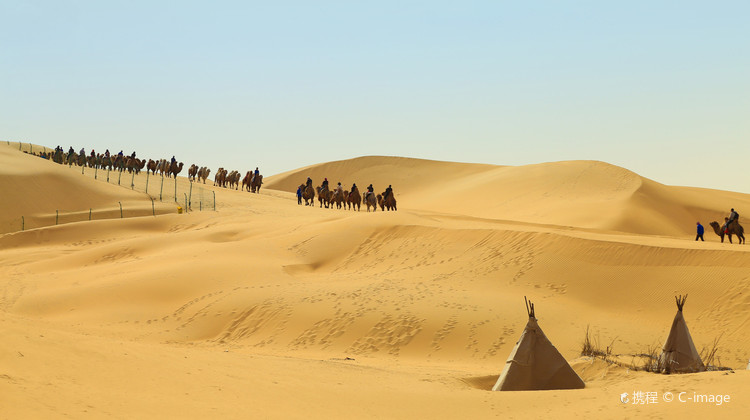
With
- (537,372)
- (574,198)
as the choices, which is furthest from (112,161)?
(537,372)

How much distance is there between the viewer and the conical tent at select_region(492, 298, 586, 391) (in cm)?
1194

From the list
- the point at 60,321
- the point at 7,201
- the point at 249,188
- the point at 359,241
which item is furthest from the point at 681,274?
the point at 249,188

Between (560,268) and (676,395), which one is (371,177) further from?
(676,395)

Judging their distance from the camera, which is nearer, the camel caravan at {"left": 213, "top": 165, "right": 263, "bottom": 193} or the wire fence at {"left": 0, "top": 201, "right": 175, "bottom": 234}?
the wire fence at {"left": 0, "top": 201, "right": 175, "bottom": 234}

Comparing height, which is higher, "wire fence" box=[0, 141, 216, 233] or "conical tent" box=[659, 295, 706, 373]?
"wire fence" box=[0, 141, 216, 233]

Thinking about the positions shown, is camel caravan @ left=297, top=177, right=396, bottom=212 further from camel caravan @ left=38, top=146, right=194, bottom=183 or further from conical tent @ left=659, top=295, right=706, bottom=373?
conical tent @ left=659, top=295, right=706, bottom=373

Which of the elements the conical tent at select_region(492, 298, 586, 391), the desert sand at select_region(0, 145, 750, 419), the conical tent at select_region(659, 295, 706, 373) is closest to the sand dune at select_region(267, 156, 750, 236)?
the desert sand at select_region(0, 145, 750, 419)

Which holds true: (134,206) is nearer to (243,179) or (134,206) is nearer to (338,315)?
(243,179)

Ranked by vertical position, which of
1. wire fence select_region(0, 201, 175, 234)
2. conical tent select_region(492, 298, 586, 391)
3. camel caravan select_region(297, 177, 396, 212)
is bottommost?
conical tent select_region(492, 298, 586, 391)

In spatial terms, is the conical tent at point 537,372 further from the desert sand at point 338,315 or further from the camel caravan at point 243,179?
the camel caravan at point 243,179

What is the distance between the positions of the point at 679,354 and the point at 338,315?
831cm

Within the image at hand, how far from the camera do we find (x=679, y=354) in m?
13.1

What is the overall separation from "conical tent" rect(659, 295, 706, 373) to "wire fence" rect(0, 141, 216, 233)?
3119cm

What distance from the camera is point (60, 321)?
19.7 metres
